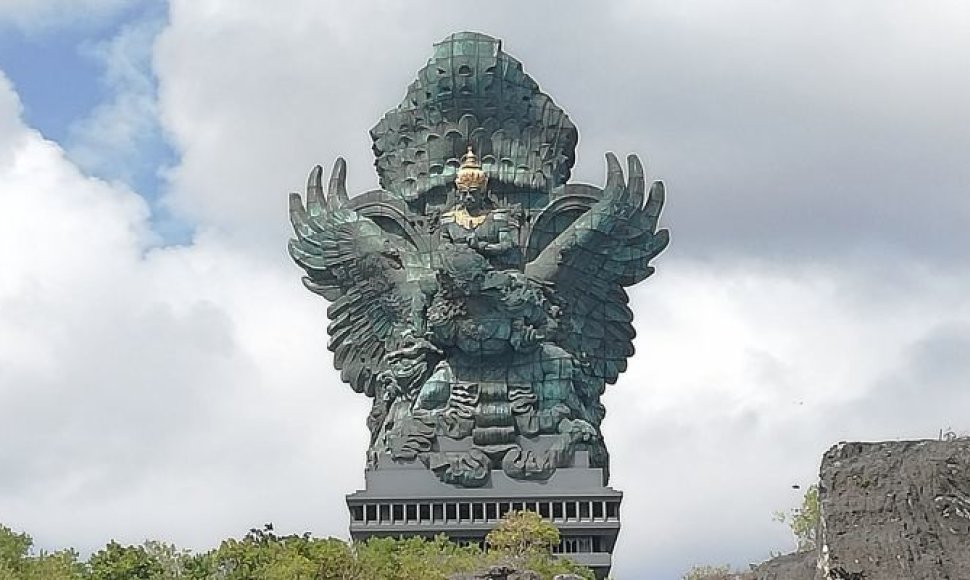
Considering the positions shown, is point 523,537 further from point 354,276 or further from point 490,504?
point 354,276

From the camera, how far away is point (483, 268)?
272 feet

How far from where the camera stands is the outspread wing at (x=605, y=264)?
287ft

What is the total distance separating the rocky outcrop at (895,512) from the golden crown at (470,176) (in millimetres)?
76188

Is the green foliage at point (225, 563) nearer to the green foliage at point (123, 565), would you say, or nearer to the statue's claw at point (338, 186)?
the green foliage at point (123, 565)

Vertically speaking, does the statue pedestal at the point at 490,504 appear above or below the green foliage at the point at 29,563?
above

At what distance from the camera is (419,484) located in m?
86.0

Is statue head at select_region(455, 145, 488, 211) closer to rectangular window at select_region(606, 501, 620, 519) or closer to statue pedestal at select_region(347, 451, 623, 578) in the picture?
statue pedestal at select_region(347, 451, 623, 578)


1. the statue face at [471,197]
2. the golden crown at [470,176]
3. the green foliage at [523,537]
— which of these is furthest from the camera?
the statue face at [471,197]

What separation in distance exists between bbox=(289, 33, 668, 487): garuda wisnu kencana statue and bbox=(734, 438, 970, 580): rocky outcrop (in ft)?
232

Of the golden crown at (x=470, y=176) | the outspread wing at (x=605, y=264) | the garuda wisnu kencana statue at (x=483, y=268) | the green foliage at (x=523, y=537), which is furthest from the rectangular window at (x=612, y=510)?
the golden crown at (x=470, y=176)

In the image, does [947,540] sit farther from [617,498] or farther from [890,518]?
[617,498]

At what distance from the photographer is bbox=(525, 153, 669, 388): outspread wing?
87.6 metres

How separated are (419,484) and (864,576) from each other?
74.9m

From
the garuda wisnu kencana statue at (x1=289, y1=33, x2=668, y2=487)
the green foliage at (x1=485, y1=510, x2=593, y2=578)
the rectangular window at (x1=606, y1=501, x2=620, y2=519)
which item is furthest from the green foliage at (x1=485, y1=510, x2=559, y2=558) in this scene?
the rectangular window at (x1=606, y1=501, x2=620, y2=519)
